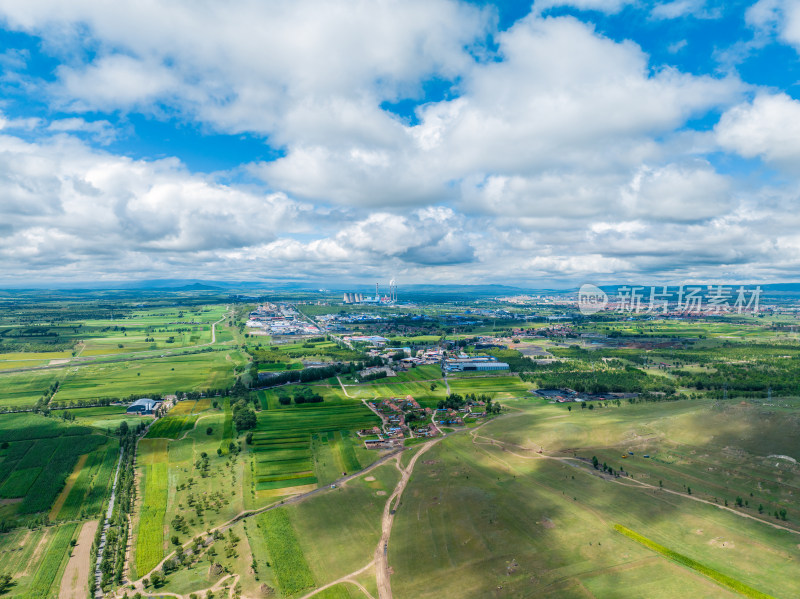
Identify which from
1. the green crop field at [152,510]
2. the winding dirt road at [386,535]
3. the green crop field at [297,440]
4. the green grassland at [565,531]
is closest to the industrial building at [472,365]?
the green crop field at [297,440]

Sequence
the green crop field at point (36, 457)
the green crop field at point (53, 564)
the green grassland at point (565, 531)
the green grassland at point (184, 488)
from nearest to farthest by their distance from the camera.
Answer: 1. the green grassland at point (565, 531)
2. the green crop field at point (53, 564)
3. the green grassland at point (184, 488)
4. the green crop field at point (36, 457)

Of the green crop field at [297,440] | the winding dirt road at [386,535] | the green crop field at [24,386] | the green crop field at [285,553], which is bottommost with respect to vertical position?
the green crop field at [24,386]

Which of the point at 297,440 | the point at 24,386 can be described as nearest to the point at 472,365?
the point at 297,440

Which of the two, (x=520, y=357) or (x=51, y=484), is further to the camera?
(x=520, y=357)

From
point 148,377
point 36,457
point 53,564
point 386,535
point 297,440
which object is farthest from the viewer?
point 148,377

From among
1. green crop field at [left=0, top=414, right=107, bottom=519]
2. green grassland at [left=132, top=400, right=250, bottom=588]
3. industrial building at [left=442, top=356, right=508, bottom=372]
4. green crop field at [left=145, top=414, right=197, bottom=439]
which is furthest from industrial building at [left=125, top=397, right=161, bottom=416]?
industrial building at [left=442, top=356, right=508, bottom=372]

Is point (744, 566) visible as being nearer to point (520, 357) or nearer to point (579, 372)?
point (579, 372)

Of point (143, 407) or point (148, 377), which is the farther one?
point (148, 377)

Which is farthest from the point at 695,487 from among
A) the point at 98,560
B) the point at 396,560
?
the point at 98,560

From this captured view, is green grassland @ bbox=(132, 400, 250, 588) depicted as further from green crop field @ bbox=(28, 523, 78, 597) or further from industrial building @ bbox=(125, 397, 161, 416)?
industrial building @ bbox=(125, 397, 161, 416)

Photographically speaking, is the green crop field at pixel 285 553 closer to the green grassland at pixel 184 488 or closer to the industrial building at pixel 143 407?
the green grassland at pixel 184 488

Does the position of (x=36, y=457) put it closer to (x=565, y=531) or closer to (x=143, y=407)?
(x=143, y=407)
